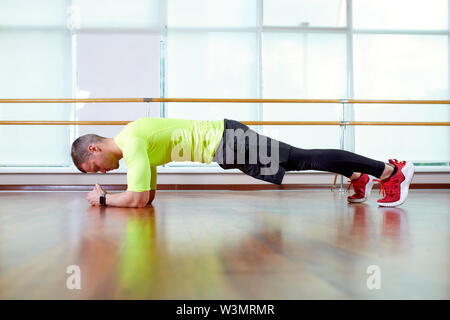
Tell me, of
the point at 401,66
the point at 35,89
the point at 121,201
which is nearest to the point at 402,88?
the point at 401,66


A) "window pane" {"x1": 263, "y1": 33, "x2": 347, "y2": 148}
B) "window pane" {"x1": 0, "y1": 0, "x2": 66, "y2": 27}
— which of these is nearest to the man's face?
"window pane" {"x1": 263, "y1": 33, "x2": 347, "y2": 148}

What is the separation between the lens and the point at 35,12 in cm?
318

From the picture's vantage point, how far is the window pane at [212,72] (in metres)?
3.19

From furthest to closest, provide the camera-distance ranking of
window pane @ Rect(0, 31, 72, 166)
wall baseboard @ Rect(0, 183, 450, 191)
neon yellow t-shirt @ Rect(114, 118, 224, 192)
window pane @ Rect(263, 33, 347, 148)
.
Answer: window pane @ Rect(263, 33, 347, 148) < window pane @ Rect(0, 31, 72, 166) < wall baseboard @ Rect(0, 183, 450, 191) < neon yellow t-shirt @ Rect(114, 118, 224, 192)

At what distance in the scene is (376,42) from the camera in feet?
10.9

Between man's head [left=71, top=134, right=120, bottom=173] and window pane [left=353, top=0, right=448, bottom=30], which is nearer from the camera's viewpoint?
man's head [left=71, top=134, right=120, bottom=173]

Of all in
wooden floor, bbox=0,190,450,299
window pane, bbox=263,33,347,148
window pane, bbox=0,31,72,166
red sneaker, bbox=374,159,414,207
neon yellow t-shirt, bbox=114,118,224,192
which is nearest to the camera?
wooden floor, bbox=0,190,450,299

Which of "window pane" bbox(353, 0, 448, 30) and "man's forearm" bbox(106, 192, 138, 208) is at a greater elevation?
"window pane" bbox(353, 0, 448, 30)

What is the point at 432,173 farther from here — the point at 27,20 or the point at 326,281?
the point at 27,20

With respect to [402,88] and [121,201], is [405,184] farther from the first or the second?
[402,88]

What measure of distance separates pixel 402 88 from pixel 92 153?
113 inches

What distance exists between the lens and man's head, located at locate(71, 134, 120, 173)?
1.35 metres

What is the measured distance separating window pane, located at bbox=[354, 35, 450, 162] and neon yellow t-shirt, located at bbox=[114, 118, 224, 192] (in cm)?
222

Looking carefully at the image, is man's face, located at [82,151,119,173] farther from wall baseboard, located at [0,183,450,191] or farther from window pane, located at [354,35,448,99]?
window pane, located at [354,35,448,99]
